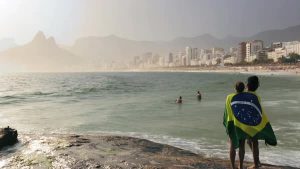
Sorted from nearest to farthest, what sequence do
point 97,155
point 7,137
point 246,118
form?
point 246,118, point 97,155, point 7,137

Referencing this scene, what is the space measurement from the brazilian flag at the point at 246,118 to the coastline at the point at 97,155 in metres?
1.51

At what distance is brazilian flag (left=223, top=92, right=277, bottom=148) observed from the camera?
6.69m

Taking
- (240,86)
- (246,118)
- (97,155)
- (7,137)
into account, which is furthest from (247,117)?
(7,137)

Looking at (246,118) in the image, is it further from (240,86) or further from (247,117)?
(240,86)

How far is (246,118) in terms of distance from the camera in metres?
6.68

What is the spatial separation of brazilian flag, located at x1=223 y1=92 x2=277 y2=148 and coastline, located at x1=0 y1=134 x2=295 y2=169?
1.51 metres

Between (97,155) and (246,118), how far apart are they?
440 cm

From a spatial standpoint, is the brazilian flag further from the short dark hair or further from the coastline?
the coastline

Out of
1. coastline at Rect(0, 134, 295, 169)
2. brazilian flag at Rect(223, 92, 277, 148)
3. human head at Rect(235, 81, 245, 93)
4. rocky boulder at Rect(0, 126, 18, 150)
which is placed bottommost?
coastline at Rect(0, 134, 295, 169)

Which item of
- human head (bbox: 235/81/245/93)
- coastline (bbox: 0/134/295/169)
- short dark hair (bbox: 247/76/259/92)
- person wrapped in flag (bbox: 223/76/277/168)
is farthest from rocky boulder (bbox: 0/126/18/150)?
short dark hair (bbox: 247/76/259/92)

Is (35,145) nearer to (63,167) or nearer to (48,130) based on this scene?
(63,167)

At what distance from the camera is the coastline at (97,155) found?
8.24 m

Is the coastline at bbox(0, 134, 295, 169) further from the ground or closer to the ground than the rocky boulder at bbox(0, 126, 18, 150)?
closer to the ground

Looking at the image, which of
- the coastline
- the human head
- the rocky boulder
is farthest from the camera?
the rocky boulder
